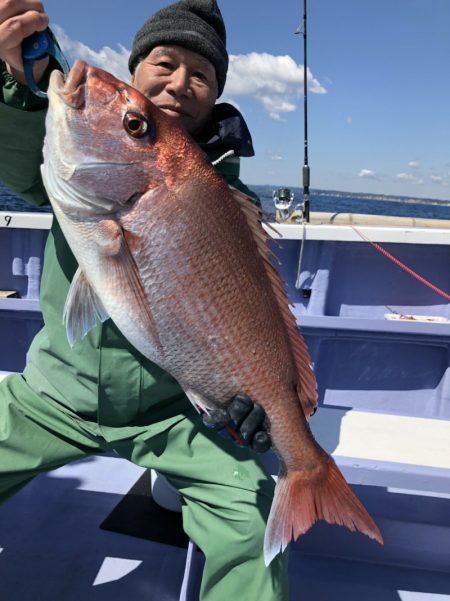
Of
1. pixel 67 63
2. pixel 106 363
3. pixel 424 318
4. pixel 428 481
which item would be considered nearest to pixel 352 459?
pixel 428 481

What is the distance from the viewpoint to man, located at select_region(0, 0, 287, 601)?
5.48 ft

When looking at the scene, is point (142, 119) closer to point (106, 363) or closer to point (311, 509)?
point (106, 363)

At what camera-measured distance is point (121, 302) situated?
1518mm

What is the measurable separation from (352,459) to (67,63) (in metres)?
1.94

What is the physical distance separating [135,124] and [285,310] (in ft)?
2.61

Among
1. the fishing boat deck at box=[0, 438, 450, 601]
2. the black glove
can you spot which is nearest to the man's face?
the black glove

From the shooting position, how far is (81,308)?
159 cm

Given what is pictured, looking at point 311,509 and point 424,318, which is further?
point 424,318

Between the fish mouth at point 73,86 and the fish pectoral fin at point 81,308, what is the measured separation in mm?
511

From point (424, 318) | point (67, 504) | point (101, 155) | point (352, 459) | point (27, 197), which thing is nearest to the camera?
point (101, 155)

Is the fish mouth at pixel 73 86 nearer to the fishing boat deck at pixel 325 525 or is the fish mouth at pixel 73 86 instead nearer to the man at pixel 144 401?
the man at pixel 144 401

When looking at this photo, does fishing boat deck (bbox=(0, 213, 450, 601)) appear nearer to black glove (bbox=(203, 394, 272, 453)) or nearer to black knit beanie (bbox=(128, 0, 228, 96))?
black glove (bbox=(203, 394, 272, 453))

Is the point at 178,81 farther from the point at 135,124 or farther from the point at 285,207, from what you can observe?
the point at 285,207

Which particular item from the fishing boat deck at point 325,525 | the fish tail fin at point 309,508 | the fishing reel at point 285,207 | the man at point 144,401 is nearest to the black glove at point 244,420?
the man at point 144,401
